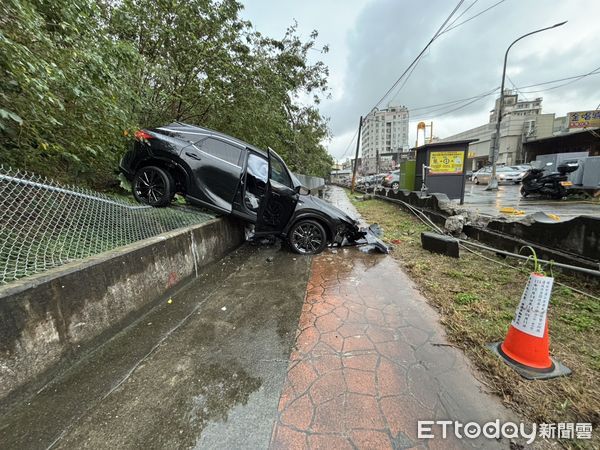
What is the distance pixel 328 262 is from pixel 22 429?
369cm

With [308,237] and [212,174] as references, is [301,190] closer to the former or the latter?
[308,237]

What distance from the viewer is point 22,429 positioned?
1.47 meters

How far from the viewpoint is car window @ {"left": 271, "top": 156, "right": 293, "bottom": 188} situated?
14.6 ft

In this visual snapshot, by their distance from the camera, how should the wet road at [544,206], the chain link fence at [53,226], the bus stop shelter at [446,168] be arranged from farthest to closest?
the bus stop shelter at [446,168] → the wet road at [544,206] → the chain link fence at [53,226]

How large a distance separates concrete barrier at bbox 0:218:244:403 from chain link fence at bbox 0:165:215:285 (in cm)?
24

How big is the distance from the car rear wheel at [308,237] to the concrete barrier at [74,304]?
2107 millimetres

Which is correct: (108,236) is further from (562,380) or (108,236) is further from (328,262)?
(562,380)

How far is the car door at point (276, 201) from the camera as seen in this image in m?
4.38

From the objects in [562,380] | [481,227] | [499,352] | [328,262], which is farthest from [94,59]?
[481,227]

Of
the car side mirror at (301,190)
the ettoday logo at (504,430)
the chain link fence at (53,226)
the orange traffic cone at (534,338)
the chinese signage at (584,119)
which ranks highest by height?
the chinese signage at (584,119)

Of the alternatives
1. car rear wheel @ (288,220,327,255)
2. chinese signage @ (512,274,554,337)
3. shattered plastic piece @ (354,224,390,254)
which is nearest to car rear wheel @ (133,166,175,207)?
car rear wheel @ (288,220,327,255)

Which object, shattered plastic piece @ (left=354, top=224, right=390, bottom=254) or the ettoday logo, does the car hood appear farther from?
the ettoday logo

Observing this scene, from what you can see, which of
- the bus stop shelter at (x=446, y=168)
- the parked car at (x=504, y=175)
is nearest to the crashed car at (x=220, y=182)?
the bus stop shelter at (x=446, y=168)

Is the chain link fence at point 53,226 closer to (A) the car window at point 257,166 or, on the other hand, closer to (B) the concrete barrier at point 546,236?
(A) the car window at point 257,166
